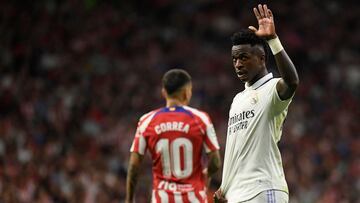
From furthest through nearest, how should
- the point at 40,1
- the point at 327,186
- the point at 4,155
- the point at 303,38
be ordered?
the point at 303,38
the point at 40,1
the point at 327,186
the point at 4,155

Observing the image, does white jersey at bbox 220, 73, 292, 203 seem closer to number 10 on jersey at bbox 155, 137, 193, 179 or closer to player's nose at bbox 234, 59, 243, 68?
player's nose at bbox 234, 59, 243, 68

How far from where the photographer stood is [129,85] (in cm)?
1638

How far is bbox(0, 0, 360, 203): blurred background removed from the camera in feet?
44.6

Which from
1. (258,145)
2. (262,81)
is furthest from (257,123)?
(262,81)

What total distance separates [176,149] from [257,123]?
208 centimetres

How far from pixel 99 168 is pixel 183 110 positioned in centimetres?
643

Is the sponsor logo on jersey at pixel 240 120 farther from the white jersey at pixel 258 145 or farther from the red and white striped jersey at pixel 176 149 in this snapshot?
the red and white striped jersey at pixel 176 149

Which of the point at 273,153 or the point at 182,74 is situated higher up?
the point at 182,74

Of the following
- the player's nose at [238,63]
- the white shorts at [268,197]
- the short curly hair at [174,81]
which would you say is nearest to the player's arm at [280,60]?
the player's nose at [238,63]

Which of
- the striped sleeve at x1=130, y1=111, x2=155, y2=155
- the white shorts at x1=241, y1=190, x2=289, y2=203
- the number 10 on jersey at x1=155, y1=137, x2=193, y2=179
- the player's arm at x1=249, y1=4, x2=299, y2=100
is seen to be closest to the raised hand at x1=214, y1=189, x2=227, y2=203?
the white shorts at x1=241, y1=190, x2=289, y2=203

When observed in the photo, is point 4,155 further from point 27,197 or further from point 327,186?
point 327,186

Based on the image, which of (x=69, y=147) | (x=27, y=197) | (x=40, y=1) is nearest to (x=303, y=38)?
(x=40, y=1)

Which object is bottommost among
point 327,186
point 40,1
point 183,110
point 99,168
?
point 327,186

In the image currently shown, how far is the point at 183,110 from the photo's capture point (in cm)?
746
